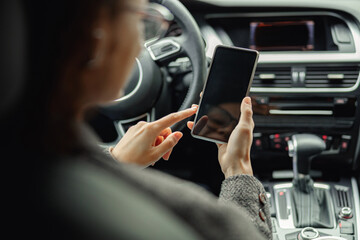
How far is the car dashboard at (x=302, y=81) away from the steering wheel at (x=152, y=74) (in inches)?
9.0

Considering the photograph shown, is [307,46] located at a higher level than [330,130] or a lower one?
higher

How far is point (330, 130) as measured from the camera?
192cm

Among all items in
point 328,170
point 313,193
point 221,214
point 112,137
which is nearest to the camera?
point 221,214

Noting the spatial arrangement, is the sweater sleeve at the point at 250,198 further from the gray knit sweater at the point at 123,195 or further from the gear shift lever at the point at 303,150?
the gear shift lever at the point at 303,150

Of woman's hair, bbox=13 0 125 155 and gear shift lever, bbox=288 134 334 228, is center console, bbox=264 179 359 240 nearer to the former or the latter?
gear shift lever, bbox=288 134 334 228

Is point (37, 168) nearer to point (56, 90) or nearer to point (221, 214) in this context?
point (56, 90)

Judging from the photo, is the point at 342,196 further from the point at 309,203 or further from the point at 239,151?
the point at 239,151

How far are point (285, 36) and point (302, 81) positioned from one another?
222mm

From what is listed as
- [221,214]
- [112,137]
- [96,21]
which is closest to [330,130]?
[112,137]

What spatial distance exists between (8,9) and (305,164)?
5.31ft

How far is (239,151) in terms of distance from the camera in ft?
3.47

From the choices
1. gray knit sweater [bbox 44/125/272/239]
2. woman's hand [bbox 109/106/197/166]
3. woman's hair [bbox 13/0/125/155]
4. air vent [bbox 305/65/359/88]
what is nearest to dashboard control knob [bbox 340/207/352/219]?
air vent [bbox 305/65/359/88]

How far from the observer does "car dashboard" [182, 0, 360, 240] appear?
1.82 m

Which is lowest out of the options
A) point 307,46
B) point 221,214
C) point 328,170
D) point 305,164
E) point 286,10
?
point 328,170
